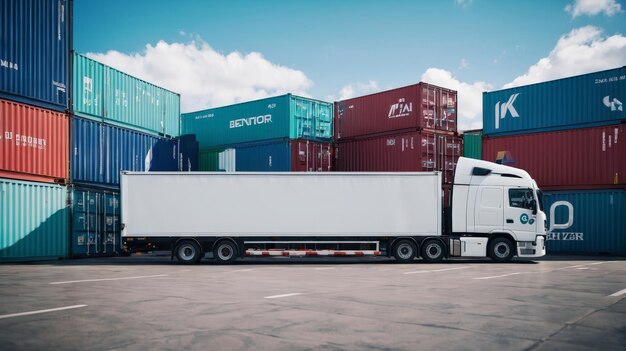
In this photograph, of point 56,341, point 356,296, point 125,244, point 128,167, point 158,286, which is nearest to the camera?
point 56,341

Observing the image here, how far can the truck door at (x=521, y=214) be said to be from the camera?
19.4 metres

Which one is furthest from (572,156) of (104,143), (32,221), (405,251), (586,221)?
(32,221)

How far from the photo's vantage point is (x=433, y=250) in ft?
63.8

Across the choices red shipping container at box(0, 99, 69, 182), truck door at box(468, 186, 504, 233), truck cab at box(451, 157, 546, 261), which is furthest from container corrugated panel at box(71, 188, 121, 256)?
truck door at box(468, 186, 504, 233)

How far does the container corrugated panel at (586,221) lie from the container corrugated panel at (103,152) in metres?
17.7

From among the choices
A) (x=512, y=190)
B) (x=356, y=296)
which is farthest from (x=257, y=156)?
(x=356, y=296)

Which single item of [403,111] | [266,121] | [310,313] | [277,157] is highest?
[403,111]

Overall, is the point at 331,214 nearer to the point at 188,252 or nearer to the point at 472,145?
the point at 188,252

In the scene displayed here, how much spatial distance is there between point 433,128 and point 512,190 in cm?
604

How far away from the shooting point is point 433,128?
80.9ft

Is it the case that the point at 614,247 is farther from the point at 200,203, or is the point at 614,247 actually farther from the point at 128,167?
the point at 128,167

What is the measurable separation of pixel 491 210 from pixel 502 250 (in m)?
1.45

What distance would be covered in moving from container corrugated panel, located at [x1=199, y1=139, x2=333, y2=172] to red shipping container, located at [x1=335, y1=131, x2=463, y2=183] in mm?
1835

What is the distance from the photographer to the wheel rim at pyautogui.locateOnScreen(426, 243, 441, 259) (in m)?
19.4
